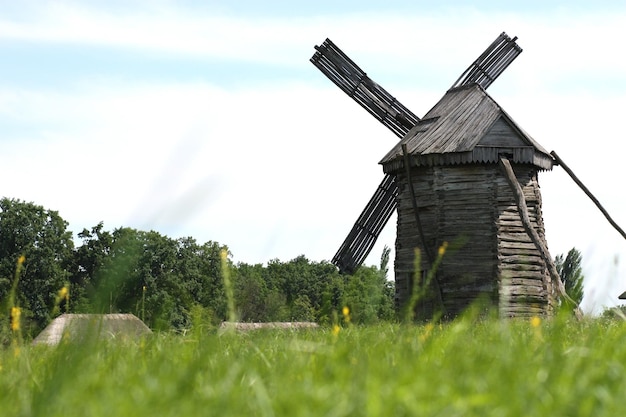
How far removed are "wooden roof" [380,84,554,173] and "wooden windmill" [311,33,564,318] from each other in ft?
0.07

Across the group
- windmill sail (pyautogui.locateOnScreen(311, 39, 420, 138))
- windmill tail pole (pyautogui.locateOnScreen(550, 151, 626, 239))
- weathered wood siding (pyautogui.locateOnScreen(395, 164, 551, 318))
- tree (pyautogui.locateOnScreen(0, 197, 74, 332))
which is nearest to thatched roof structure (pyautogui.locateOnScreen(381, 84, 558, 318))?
weathered wood siding (pyautogui.locateOnScreen(395, 164, 551, 318))

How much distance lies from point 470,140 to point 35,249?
114 ft

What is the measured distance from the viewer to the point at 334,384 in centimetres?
263

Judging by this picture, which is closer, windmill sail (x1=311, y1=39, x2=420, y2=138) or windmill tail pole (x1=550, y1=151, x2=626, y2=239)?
windmill tail pole (x1=550, y1=151, x2=626, y2=239)

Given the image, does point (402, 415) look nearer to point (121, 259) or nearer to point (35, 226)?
point (121, 259)

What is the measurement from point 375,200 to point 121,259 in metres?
20.2

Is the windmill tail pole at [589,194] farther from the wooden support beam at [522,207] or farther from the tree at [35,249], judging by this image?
the tree at [35,249]

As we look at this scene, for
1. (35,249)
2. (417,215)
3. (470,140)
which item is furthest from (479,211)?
(35,249)

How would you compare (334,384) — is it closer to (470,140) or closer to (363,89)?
(470,140)

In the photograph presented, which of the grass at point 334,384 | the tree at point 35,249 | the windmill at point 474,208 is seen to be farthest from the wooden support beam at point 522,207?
the tree at point 35,249

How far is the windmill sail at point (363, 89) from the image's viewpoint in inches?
892

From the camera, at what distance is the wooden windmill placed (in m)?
18.2

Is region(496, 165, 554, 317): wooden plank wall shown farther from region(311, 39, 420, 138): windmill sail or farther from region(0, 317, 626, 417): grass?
region(0, 317, 626, 417): grass

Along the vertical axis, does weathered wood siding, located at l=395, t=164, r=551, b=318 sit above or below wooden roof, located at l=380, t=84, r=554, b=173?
below
